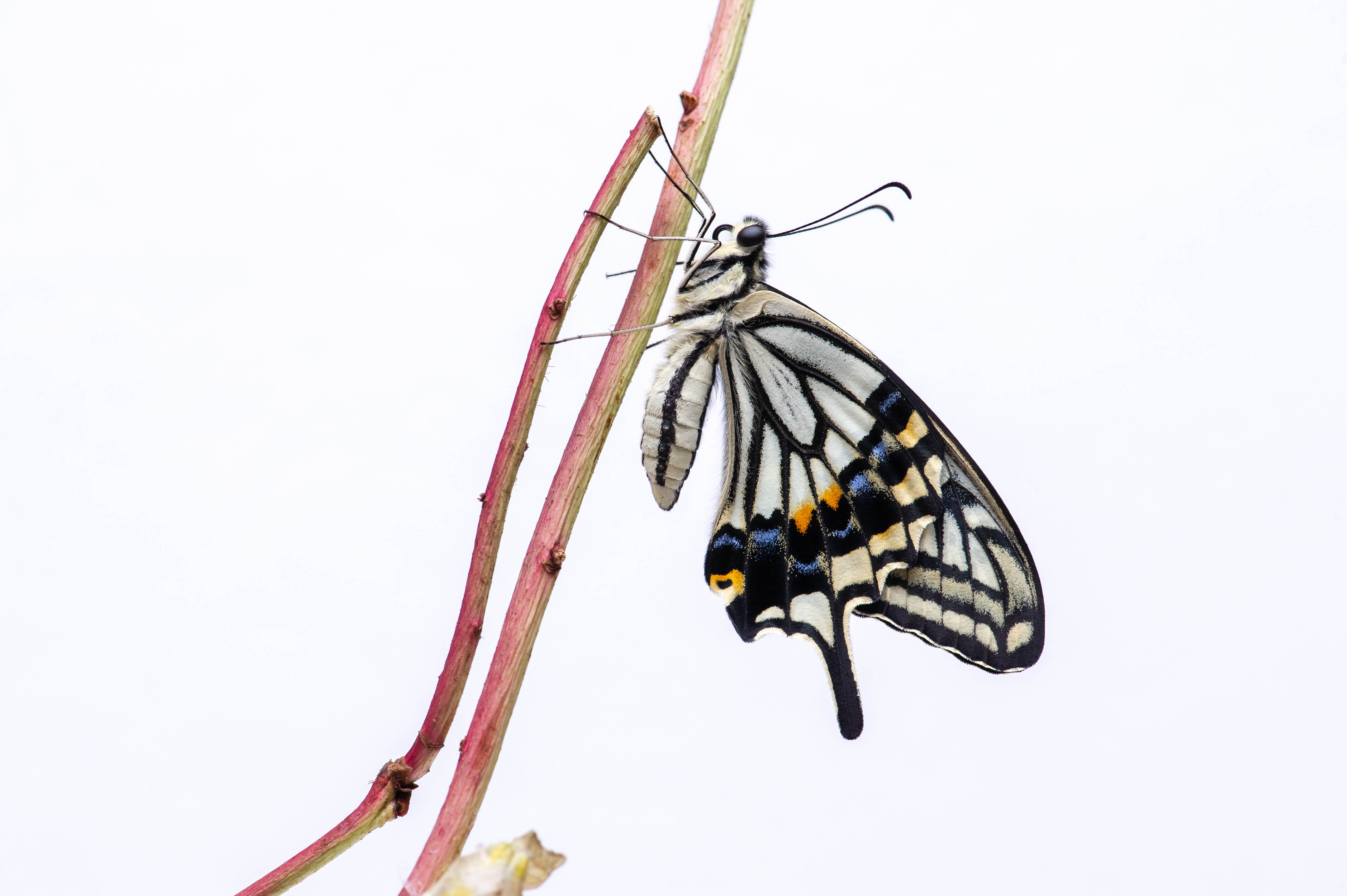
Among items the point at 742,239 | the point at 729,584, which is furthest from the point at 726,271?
the point at 729,584

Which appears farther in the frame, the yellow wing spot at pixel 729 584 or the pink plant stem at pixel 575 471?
the yellow wing spot at pixel 729 584

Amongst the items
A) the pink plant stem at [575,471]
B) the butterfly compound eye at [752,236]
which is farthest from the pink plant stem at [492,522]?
the butterfly compound eye at [752,236]

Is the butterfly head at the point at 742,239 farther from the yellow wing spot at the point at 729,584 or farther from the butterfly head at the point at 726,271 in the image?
the yellow wing spot at the point at 729,584

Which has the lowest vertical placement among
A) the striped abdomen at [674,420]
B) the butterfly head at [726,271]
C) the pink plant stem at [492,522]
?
the pink plant stem at [492,522]

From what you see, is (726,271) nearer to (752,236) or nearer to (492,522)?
(752,236)

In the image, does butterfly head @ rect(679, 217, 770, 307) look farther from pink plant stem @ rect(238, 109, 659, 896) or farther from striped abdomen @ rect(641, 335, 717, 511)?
pink plant stem @ rect(238, 109, 659, 896)

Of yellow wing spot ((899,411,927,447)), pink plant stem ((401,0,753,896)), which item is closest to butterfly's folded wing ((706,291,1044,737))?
yellow wing spot ((899,411,927,447))

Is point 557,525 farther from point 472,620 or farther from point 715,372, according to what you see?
point 715,372
